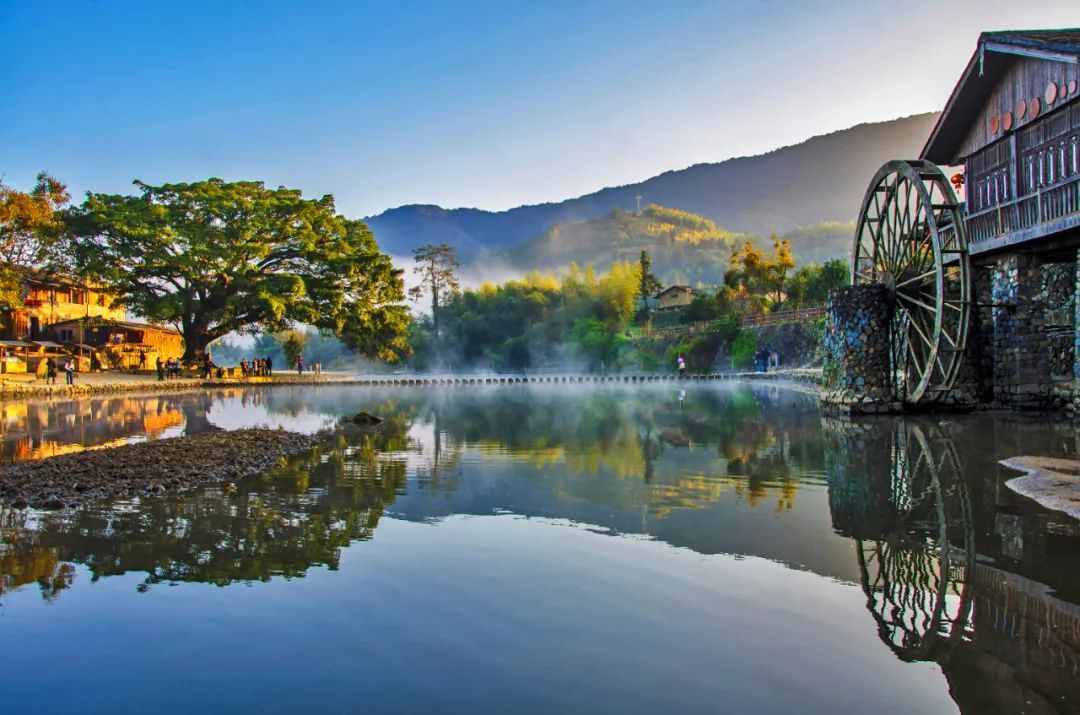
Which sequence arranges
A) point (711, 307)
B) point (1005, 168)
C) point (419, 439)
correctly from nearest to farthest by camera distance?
point (419, 439)
point (1005, 168)
point (711, 307)

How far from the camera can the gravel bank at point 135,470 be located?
30.5 feet

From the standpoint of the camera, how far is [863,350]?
62.6 feet

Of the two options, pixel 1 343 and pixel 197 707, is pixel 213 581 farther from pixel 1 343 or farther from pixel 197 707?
pixel 1 343

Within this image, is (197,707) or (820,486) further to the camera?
(820,486)

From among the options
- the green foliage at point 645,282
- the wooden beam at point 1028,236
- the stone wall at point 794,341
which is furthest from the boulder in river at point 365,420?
the green foliage at point 645,282

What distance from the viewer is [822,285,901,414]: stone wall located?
62.6 ft

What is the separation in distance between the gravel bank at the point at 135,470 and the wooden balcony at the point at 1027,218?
48.4 ft

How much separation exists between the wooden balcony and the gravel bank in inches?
580

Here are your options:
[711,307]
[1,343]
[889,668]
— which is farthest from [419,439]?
[711,307]

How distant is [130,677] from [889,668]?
415 cm

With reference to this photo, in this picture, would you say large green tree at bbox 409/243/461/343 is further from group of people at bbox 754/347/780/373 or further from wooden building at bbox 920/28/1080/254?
wooden building at bbox 920/28/1080/254

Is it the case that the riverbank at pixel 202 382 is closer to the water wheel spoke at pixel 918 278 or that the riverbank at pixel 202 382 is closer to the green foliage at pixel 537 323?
the water wheel spoke at pixel 918 278

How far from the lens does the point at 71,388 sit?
3080cm

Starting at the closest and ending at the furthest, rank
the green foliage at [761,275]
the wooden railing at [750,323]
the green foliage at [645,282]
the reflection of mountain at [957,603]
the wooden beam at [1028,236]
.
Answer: the reflection of mountain at [957,603] → the wooden beam at [1028,236] → the wooden railing at [750,323] → the green foliage at [761,275] → the green foliage at [645,282]
